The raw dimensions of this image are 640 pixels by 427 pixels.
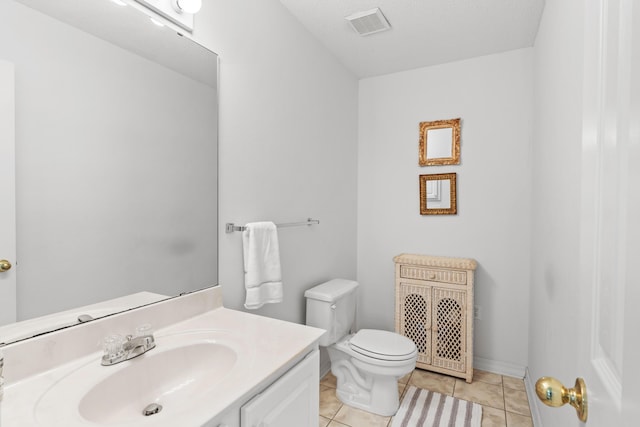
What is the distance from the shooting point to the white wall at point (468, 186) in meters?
2.45

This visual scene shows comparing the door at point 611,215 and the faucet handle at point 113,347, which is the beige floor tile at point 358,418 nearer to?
the faucet handle at point 113,347

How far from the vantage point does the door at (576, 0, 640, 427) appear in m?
0.38

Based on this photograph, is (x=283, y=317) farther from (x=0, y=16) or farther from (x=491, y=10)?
(x=491, y=10)

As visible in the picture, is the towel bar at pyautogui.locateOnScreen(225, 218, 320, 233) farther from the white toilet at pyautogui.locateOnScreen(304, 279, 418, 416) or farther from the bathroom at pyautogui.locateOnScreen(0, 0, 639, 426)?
the white toilet at pyautogui.locateOnScreen(304, 279, 418, 416)

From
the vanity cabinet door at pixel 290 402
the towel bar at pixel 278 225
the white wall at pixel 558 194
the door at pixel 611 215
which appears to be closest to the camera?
the door at pixel 611 215

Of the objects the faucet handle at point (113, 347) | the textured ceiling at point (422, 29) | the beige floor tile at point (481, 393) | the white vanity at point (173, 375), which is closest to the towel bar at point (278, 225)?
the white vanity at point (173, 375)

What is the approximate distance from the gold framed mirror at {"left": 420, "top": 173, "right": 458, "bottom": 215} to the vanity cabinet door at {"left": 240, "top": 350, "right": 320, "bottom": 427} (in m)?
1.83

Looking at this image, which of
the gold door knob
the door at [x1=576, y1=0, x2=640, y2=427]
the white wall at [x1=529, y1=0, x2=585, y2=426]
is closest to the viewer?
the door at [x1=576, y1=0, x2=640, y2=427]

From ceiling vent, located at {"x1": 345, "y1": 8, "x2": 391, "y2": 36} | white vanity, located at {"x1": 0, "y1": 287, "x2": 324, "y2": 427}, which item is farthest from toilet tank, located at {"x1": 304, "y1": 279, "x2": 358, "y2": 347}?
ceiling vent, located at {"x1": 345, "y1": 8, "x2": 391, "y2": 36}

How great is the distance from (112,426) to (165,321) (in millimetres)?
609

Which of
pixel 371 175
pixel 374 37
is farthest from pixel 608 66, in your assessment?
pixel 371 175

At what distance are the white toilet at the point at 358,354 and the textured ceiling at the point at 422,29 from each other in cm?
173

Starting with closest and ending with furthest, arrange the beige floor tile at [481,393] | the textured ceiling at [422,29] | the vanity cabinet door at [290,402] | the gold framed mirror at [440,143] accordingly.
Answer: the vanity cabinet door at [290,402] < the textured ceiling at [422,29] < the beige floor tile at [481,393] < the gold framed mirror at [440,143]

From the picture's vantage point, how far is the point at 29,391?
84cm
